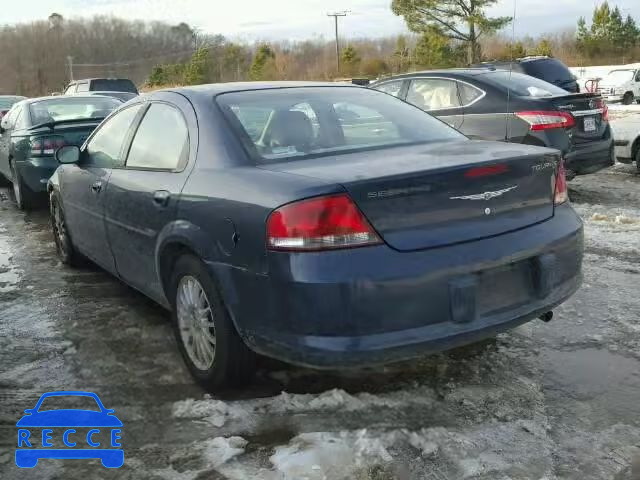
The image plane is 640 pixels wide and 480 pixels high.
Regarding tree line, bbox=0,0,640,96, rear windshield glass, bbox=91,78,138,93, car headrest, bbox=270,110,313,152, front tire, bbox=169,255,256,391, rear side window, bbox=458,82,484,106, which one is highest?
tree line, bbox=0,0,640,96

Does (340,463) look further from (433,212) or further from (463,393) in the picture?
(433,212)

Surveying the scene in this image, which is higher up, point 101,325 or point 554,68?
point 554,68

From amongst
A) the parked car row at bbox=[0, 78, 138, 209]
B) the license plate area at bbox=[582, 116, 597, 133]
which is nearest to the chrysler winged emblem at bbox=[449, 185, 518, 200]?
the license plate area at bbox=[582, 116, 597, 133]

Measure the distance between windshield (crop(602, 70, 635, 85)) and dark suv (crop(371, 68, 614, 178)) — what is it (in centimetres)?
2363

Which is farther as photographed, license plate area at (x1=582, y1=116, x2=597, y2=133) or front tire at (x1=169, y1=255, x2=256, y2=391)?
license plate area at (x1=582, y1=116, x2=597, y2=133)

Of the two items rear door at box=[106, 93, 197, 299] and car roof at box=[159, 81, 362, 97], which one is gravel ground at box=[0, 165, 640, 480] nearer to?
rear door at box=[106, 93, 197, 299]

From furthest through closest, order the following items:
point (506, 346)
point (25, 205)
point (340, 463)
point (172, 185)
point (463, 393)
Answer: point (25, 205) → point (506, 346) → point (172, 185) → point (463, 393) → point (340, 463)

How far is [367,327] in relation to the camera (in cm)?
257

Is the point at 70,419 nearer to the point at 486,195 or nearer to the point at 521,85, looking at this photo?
the point at 486,195

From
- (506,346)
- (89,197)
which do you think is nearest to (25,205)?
(89,197)

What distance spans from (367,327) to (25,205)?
291 inches

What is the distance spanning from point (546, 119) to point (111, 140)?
179 inches

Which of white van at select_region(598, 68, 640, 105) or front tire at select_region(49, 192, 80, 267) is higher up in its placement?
white van at select_region(598, 68, 640, 105)

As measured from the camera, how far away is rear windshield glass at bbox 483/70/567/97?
729cm
